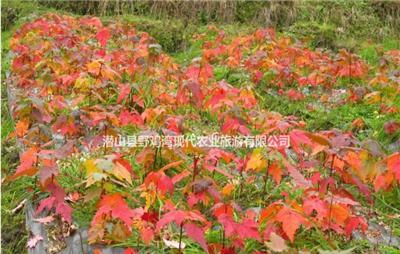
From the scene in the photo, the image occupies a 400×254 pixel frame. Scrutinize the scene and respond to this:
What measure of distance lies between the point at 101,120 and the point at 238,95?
1.52 m

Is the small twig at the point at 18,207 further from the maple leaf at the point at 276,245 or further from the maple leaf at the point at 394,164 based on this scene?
the maple leaf at the point at 394,164

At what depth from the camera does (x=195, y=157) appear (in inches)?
116

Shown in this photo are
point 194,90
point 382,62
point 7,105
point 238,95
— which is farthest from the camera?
point 382,62

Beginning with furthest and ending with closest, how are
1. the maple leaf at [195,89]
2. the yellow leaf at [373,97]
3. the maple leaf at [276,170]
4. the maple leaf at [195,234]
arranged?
1. the yellow leaf at [373,97]
2. the maple leaf at [195,89]
3. the maple leaf at [276,170]
4. the maple leaf at [195,234]

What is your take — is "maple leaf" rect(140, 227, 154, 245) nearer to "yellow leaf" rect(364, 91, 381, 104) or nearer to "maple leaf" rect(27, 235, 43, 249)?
"maple leaf" rect(27, 235, 43, 249)

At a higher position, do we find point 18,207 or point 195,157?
point 195,157

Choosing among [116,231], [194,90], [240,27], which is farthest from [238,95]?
[240,27]

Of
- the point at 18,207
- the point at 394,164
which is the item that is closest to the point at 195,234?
the point at 394,164

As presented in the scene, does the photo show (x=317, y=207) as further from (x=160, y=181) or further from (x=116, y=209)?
(x=116, y=209)

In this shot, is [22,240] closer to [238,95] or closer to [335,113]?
[238,95]

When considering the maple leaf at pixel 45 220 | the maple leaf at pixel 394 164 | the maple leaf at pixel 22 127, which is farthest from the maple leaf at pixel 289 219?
the maple leaf at pixel 22 127

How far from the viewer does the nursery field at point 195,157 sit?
8.91ft

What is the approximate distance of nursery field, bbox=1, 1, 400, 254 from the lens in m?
2.72

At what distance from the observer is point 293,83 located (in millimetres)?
6078
